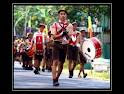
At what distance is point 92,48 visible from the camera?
485 centimetres

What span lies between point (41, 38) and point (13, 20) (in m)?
0.44

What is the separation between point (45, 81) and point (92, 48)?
78 centimetres

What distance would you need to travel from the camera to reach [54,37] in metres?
4.79

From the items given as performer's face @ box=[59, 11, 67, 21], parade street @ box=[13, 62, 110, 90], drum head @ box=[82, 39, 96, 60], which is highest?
performer's face @ box=[59, 11, 67, 21]

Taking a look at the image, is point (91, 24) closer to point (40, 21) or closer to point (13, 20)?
point (40, 21)

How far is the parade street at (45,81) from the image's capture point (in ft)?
15.6

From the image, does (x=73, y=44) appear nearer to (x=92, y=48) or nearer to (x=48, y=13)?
(x=92, y=48)

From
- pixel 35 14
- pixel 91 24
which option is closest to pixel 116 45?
pixel 91 24

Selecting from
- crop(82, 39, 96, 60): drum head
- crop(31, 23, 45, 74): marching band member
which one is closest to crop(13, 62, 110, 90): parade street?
crop(31, 23, 45, 74): marching band member

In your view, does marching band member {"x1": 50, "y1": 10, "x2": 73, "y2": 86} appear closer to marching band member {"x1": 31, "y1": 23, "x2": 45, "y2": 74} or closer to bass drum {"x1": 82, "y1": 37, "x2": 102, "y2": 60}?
marching band member {"x1": 31, "y1": 23, "x2": 45, "y2": 74}

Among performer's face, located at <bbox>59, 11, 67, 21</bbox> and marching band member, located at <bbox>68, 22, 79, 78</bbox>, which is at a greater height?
performer's face, located at <bbox>59, 11, 67, 21</bbox>

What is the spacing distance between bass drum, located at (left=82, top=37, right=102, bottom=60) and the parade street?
0.30 meters

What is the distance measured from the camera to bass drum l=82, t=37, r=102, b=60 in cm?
481

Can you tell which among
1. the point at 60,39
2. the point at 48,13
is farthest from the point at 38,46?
the point at 48,13
